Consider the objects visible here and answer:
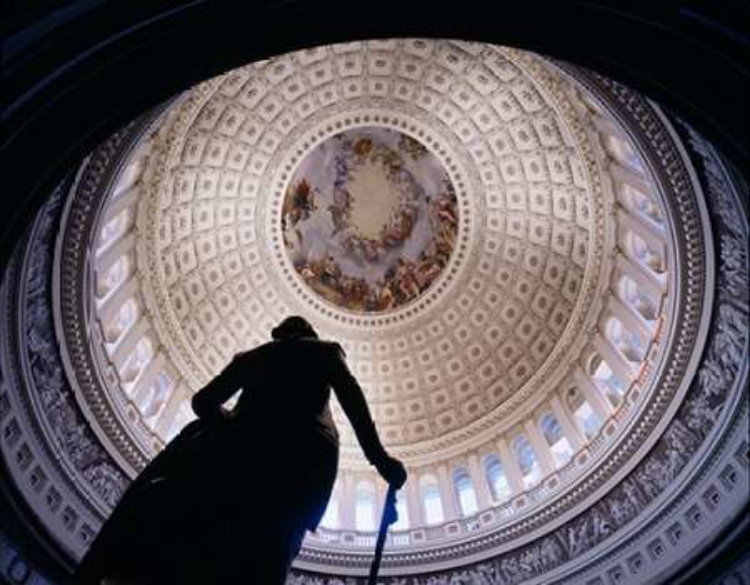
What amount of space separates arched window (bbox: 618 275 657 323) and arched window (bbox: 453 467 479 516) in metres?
7.63

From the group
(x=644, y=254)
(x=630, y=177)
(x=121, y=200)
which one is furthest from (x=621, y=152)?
(x=121, y=200)

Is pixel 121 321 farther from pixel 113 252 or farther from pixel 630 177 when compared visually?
pixel 630 177

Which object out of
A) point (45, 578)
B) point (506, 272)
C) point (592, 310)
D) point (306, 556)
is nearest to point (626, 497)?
point (592, 310)

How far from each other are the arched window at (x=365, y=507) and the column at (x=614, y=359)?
866 cm

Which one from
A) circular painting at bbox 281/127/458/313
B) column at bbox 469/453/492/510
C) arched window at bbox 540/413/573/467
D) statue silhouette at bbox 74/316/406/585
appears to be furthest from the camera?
circular painting at bbox 281/127/458/313

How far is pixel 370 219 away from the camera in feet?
91.6

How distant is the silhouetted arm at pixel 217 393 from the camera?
16.9 ft

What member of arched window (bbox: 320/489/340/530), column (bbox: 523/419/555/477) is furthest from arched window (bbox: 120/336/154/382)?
column (bbox: 523/419/555/477)

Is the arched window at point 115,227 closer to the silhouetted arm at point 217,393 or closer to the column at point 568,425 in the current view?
the silhouetted arm at point 217,393

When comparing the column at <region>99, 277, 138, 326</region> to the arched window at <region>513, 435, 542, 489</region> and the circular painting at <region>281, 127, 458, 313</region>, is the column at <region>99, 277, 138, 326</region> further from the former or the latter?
the arched window at <region>513, 435, 542, 489</region>

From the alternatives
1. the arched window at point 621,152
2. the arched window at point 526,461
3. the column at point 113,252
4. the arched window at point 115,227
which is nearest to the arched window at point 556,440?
the arched window at point 526,461

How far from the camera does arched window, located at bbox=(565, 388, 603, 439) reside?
760 inches

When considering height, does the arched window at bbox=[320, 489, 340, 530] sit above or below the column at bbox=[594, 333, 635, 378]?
below

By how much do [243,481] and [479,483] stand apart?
18.2m
